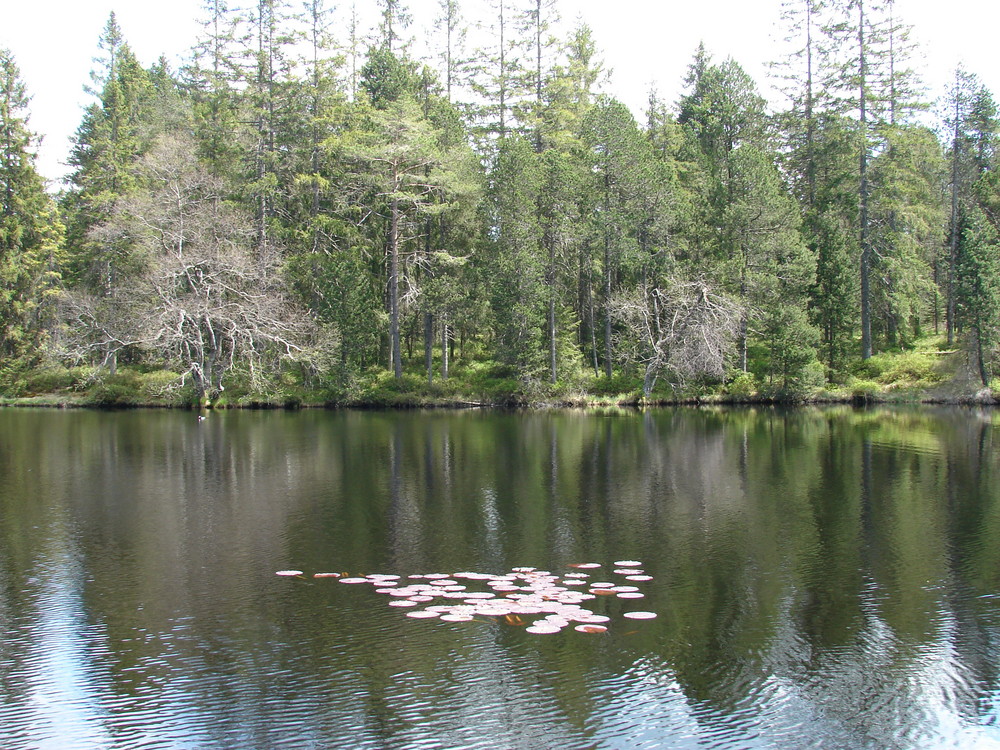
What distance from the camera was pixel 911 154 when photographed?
47781 millimetres

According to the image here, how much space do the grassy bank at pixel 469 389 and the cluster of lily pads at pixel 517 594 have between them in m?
34.3

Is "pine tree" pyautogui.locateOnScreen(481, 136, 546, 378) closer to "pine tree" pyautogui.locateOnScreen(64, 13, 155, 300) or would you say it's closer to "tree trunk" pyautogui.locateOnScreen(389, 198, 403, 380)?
"tree trunk" pyautogui.locateOnScreen(389, 198, 403, 380)

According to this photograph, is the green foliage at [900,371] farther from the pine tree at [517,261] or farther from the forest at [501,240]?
the pine tree at [517,261]

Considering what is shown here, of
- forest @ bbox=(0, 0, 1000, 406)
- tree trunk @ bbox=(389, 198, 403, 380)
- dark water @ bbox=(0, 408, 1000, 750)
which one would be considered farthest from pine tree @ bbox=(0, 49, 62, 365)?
dark water @ bbox=(0, 408, 1000, 750)

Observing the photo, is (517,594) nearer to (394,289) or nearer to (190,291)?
(394,289)

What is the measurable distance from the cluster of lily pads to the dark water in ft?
0.87

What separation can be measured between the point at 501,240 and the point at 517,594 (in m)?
37.2

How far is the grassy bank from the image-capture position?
Result: 45938mm

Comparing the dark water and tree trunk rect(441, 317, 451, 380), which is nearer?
the dark water

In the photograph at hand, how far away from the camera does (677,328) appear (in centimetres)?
4656

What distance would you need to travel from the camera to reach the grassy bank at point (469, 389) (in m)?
45.9

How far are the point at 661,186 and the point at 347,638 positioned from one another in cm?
4088

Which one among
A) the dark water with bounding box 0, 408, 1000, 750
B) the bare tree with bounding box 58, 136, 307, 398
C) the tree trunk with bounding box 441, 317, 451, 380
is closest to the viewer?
the dark water with bounding box 0, 408, 1000, 750

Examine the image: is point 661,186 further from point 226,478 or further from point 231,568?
point 231,568
